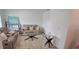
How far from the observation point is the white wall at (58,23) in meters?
1.12

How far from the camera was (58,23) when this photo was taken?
1167 millimetres

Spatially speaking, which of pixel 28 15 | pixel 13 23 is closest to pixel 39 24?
pixel 28 15

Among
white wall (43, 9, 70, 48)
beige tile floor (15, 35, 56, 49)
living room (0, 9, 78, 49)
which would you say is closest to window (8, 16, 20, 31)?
living room (0, 9, 78, 49)

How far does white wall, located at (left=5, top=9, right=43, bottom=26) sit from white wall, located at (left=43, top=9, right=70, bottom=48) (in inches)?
3.2

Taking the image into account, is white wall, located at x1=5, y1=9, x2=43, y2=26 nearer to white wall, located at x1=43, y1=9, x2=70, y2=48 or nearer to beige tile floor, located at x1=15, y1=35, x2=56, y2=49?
white wall, located at x1=43, y1=9, x2=70, y2=48

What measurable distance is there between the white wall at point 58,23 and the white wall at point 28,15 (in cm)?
8

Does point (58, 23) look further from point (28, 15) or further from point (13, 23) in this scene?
point (13, 23)

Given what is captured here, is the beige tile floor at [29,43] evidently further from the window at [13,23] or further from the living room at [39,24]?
the window at [13,23]

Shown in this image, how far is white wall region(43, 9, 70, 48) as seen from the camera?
3.68ft

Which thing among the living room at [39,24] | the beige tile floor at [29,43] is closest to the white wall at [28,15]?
the living room at [39,24]

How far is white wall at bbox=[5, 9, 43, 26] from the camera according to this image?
3.55 feet

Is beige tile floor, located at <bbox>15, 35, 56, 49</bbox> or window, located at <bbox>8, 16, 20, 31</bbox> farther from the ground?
window, located at <bbox>8, 16, 20, 31</bbox>
